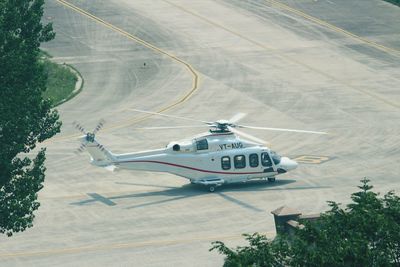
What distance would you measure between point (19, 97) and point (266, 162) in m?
24.1

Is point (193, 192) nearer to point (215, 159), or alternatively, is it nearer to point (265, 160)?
point (215, 159)

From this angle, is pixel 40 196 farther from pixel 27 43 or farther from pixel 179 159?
pixel 27 43

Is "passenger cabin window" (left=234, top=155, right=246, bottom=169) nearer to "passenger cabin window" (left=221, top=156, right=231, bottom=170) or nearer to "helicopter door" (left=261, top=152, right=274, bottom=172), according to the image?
"passenger cabin window" (left=221, top=156, right=231, bottom=170)

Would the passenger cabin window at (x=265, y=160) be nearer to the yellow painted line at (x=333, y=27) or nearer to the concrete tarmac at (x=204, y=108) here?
the concrete tarmac at (x=204, y=108)

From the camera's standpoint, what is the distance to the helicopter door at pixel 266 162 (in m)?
70.1

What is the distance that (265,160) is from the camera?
70.1 meters

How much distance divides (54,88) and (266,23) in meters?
25.6

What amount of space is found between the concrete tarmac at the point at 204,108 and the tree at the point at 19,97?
844 centimetres

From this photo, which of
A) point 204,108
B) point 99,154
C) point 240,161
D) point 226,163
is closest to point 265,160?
point 240,161

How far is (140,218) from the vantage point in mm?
64812

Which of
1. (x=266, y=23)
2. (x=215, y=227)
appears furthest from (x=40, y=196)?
(x=266, y=23)

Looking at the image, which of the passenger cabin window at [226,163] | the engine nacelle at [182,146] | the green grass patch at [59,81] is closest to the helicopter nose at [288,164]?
the passenger cabin window at [226,163]

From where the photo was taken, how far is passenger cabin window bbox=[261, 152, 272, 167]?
7012cm

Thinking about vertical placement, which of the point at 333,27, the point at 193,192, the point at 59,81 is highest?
the point at 333,27
